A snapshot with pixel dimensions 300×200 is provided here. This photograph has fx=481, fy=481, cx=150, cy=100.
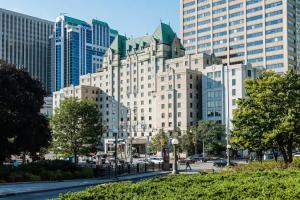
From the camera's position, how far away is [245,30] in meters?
158

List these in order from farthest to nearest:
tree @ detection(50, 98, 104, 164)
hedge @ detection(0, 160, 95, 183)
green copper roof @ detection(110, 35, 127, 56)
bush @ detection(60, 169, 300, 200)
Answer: green copper roof @ detection(110, 35, 127, 56)
tree @ detection(50, 98, 104, 164)
hedge @ detection(0, 160, 95, 183)
bush @ detection(60, 169, 300, 200)

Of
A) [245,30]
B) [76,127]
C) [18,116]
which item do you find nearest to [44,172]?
[18,116]

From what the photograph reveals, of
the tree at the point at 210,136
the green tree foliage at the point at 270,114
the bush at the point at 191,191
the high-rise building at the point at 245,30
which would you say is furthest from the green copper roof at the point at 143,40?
the bush at the point at 191,191

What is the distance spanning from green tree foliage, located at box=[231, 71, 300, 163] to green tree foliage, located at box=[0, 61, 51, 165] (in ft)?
67.1

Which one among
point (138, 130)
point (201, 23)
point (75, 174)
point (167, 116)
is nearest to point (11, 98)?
point (75, 174)

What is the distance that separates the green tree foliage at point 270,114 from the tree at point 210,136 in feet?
241

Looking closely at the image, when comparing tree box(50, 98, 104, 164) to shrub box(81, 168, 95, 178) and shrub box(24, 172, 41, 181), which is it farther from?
shrub box(24, 172, 41, 181)

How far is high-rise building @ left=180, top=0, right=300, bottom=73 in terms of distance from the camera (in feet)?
490

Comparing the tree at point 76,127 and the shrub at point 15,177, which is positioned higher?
the tree at point 76,127

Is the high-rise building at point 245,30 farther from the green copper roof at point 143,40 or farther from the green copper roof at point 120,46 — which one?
the green copper roof at point 120,46

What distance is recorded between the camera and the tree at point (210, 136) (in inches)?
4505

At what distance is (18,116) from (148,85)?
10538 centimetres

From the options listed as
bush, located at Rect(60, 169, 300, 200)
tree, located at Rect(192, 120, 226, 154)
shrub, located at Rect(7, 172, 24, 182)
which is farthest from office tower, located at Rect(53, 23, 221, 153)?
bush, located at Rect(60, 169, 300, 200)

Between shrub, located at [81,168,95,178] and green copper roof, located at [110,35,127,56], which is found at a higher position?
green copper roof, located at [110,35,127,56]
